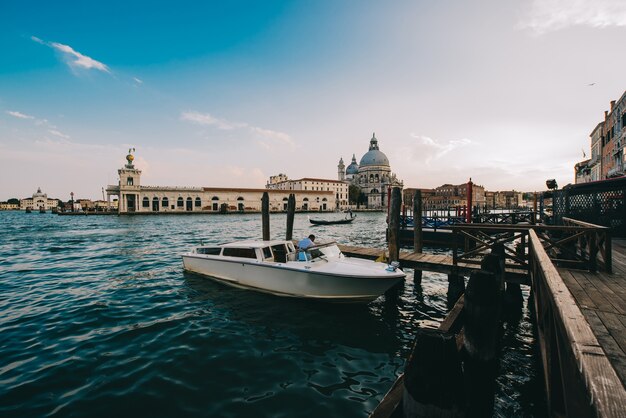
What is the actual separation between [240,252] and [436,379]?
7.82m

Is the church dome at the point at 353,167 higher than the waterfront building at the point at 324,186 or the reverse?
higher

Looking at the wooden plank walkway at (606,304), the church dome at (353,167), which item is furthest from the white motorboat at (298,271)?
the church dome at (353,167)

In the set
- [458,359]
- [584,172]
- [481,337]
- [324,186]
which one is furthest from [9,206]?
[584,172]

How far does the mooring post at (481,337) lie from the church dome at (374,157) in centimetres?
13286

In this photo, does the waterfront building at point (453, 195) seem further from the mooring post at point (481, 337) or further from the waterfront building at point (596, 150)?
the mooring post at point (481, 337)

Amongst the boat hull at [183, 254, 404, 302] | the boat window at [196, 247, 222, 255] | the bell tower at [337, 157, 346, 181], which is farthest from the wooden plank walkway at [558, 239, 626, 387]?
the bell tower at [337, 157, 346, 181]

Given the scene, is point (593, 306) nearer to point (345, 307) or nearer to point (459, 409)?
point (459, 409)

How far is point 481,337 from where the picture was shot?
15.8ft

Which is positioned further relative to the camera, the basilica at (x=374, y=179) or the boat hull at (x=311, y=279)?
the basilica at (x=374, y=179)

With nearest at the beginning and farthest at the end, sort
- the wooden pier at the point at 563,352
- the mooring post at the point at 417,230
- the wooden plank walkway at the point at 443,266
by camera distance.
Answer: the wooden pier at the point at 563,352
the wooden plank walkway at the point at 443,266
the mooring post at the point at 417,230

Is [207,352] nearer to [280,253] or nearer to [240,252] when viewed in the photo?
[240,252]

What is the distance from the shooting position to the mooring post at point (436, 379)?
2521 mm

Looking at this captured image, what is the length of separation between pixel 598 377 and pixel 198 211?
309ft

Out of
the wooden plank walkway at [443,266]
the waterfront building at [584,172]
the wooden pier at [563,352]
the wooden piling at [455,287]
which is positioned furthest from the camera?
the waterfront building at [584,172]
